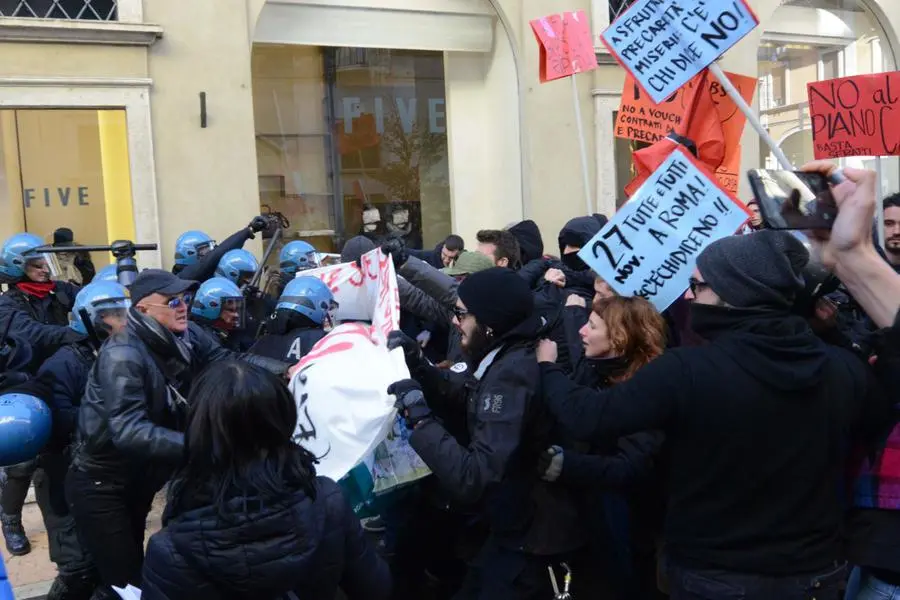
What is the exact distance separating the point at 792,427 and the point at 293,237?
909 centimetres

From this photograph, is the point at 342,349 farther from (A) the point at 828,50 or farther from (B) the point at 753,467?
(A) the point at 828,50

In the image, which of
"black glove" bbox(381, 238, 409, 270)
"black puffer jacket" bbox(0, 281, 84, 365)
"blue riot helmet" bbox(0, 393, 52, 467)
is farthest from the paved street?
"black glove" bbox(381, 238, 409, 270)

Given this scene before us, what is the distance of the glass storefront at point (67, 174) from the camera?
29.6 feet

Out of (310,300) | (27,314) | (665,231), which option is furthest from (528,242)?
(27,314)

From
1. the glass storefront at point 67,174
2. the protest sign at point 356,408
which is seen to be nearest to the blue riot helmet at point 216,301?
the protest sign at point 356,408

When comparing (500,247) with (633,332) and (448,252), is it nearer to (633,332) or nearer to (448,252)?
(448,252)

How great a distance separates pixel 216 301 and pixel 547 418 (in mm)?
3055

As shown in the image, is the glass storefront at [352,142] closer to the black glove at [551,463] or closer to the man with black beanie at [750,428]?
the black glove at [551,463]

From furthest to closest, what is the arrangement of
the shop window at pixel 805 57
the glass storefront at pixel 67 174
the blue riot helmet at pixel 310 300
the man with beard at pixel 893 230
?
the shop window at pixel 805 57, the glass storefront at pixel 67 174, the man with beard at pixel 893 230, the blue riot helmet at pixel 310 300

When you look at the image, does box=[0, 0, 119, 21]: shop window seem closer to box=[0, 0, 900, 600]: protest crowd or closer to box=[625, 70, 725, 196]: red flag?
box=[0, 0, 900, 600]: protest crowd

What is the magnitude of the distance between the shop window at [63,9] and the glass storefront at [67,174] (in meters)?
0.90

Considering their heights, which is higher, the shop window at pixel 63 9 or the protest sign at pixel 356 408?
the shop window at pixel 63 9

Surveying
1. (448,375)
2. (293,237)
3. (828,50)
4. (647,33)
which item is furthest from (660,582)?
(828,50)

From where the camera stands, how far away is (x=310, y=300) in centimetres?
456
